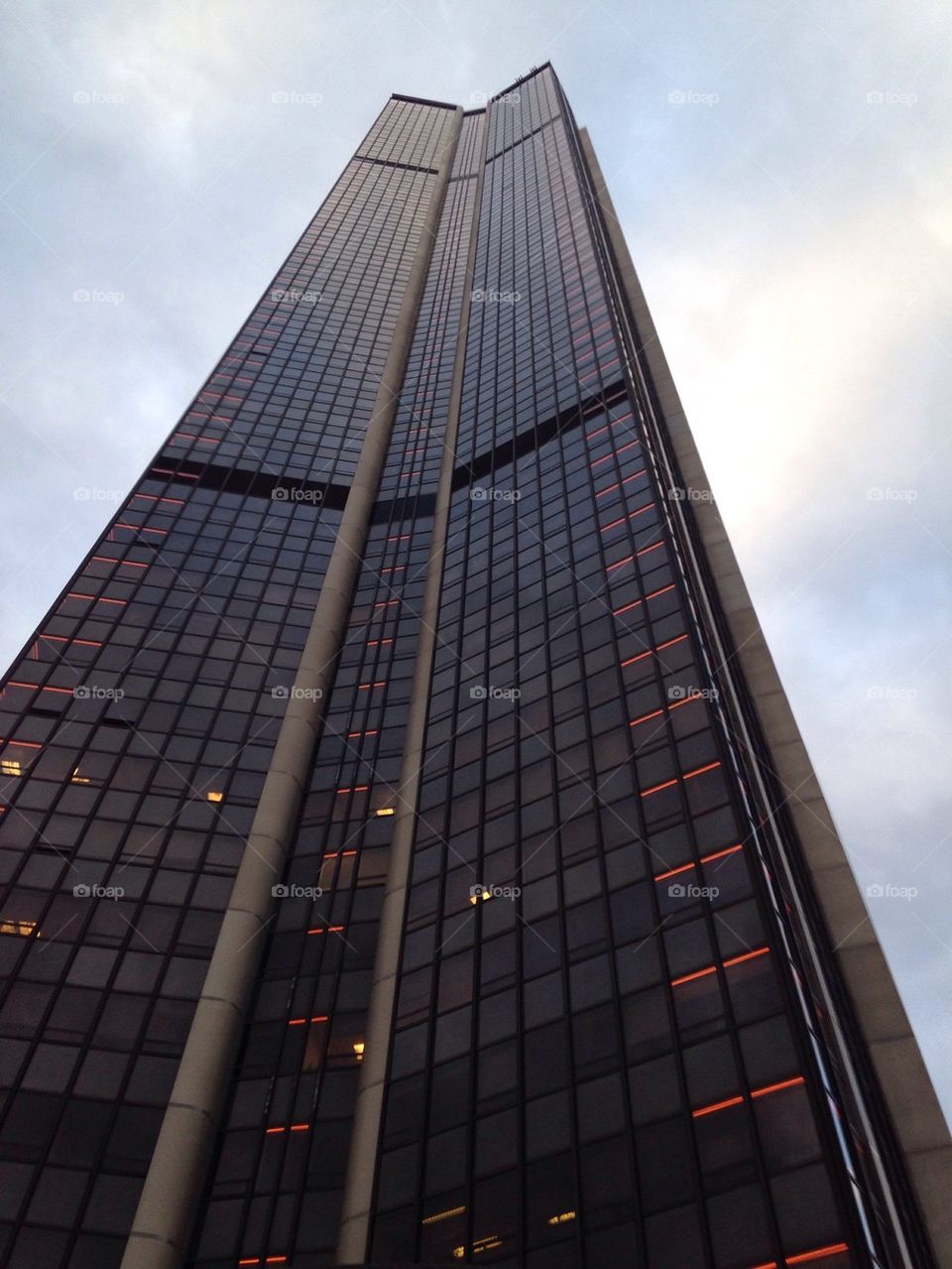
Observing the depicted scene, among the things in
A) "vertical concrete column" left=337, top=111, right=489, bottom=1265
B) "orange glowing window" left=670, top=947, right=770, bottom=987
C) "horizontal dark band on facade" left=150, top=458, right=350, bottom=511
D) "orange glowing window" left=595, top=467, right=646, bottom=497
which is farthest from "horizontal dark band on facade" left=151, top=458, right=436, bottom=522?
"orange glowing window" left=670, top=947, right=770, bottom=987

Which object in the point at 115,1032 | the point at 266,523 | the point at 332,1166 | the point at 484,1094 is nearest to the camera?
the point at 484,1094

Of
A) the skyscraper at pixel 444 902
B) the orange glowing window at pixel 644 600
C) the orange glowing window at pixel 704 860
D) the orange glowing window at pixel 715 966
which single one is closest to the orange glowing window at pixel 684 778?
the skyscraper at pixel 444 902

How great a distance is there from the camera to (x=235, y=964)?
4044 cm

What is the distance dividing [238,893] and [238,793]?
21.5 feet

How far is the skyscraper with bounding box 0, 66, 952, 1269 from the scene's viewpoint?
27734mm

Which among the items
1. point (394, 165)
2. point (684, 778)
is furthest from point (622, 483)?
point (394, 165)

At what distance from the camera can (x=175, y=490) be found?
2840 inches

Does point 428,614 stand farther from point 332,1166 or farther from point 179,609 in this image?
point 332,1166

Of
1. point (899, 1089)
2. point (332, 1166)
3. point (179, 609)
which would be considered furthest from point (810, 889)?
point (179, 609)

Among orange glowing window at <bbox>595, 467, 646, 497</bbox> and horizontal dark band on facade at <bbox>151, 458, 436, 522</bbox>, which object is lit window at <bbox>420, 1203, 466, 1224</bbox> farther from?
horizontal dark band on facade at <bbox>151, 458, 436, 522</bbox>

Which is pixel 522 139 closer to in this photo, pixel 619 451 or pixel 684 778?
pixel 619 451

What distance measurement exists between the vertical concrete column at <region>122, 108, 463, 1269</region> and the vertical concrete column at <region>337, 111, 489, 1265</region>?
544cm

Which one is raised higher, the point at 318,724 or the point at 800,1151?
the point at 318,724

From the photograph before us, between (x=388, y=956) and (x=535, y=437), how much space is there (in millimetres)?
41938
